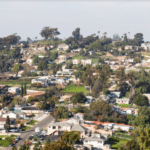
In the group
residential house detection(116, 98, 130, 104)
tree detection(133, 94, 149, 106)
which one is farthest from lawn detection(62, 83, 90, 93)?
tree detection(133, 94, 149, 106)

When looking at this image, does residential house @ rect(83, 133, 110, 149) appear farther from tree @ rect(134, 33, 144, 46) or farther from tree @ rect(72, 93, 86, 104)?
tree @ rect(134, 33, 144, 46)

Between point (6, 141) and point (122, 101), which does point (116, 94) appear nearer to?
point (122, 101)

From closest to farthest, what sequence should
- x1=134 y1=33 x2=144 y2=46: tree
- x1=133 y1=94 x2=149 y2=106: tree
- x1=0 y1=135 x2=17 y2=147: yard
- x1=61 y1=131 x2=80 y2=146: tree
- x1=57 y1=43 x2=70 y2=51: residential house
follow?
x1=61 y1=131 x2=80 y2=146: tree < x1=0 y1=135 x2=17 y2=147: yard < x1=133 y1=94 x2=149 y2=106: tree < x1=57 y1=43 x2=70 y2=51: residential house < x1=134 y1=33 x2=144 y2=46: tree

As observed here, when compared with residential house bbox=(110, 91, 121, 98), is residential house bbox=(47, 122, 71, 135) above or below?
below

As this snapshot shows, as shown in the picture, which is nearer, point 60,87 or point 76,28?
point 60,87

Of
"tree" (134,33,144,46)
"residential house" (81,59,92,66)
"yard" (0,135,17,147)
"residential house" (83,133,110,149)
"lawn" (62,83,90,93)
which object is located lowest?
"yard" (0,135,17,147)

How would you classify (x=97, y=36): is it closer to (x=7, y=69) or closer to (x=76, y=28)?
(x=76, y=28)

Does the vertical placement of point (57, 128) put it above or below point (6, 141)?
above

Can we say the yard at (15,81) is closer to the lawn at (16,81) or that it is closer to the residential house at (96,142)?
the lawn at (16,81)

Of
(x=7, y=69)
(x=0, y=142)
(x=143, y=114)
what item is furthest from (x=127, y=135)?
(x=7, y=69)

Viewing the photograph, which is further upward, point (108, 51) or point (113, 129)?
point (108, 51)

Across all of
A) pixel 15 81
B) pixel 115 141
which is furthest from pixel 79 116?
pixel 15 81
